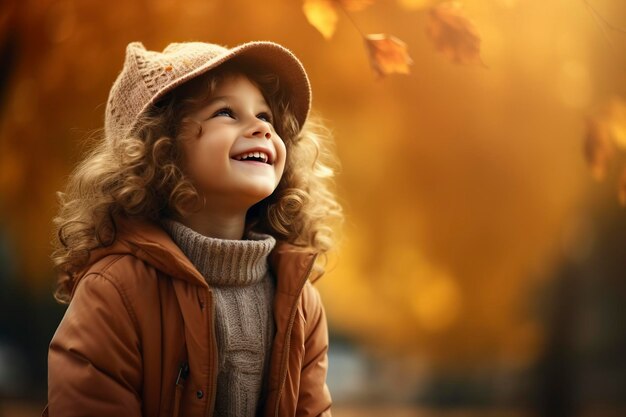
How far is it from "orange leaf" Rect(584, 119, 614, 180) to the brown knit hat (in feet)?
3.00

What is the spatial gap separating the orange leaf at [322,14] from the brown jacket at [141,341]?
0.85 m

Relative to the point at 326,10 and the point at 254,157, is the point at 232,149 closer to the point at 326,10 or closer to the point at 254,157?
the point at 254,157

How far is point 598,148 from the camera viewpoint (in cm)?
189

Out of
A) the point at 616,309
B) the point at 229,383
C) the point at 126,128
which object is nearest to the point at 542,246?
the point at 616,309

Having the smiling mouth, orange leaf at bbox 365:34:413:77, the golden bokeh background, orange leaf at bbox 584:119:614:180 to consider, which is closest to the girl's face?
the smiling mouth

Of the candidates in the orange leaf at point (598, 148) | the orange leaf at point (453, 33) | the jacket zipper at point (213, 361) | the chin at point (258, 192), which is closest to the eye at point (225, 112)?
the chin at point (258, 192)

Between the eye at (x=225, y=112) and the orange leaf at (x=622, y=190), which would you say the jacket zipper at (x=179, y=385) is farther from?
the orange leaf at (x=622, y=190)

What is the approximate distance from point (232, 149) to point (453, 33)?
857 millimetres

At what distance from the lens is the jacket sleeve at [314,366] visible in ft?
4.64

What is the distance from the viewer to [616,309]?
1912 millimetres

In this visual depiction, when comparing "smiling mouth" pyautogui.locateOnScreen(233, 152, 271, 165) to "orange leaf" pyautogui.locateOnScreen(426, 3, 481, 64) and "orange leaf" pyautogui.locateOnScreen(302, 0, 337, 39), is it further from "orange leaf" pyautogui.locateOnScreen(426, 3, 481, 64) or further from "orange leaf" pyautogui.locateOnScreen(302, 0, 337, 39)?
"orange leaf" pyautogui.locateOnScreen(426, 3, 481, 64)

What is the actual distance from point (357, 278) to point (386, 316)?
14cm

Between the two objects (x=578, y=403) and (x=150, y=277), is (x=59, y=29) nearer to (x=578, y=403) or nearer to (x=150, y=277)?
(x=150, y=277)

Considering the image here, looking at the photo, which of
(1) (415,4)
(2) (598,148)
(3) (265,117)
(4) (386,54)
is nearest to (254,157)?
(3) (265,117)
